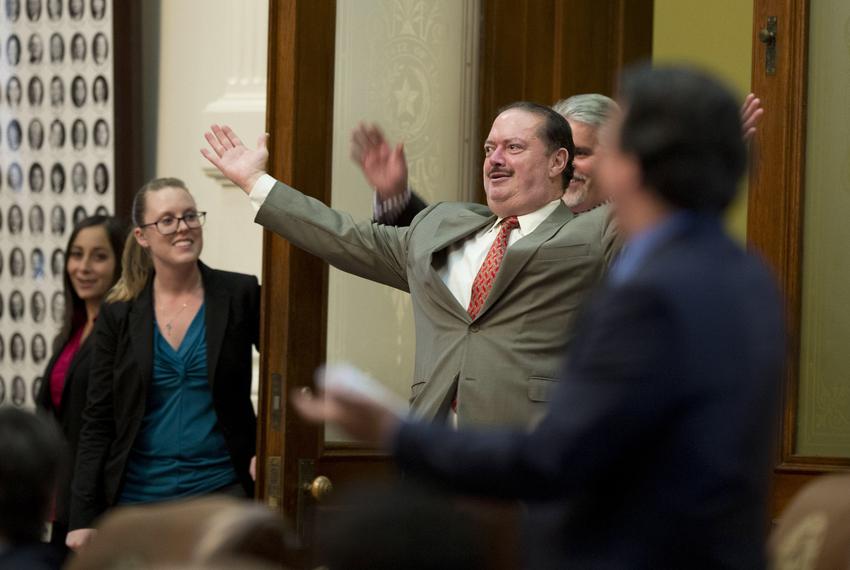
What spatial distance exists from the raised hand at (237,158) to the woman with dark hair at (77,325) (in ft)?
3.26

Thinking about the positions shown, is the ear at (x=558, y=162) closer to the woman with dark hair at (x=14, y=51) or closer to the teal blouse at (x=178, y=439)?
the teal blouse at (x=178, y=439)

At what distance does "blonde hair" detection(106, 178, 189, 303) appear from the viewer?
14.9 ft

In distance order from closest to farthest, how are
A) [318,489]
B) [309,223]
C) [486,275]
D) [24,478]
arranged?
[24,478] → [486,275] → [309,223] → [318,489]

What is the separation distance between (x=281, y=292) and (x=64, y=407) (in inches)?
43.2

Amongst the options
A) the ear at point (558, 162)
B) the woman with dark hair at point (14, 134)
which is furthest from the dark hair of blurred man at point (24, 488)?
the woman with dark hair at point (14, 134)

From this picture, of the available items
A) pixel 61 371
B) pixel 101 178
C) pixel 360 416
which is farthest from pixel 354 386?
pixel 101 178

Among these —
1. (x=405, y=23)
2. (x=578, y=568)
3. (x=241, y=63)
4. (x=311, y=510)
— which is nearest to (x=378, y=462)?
(x=311, y=510)

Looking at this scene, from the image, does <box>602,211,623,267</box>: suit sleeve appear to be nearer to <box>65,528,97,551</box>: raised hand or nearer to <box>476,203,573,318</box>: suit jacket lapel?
<box>476,203,573,318</box>: suit jacket lapel

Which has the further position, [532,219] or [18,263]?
[18,263]

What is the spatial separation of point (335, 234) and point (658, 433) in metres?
2.26

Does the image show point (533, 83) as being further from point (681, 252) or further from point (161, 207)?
point (681, 252)

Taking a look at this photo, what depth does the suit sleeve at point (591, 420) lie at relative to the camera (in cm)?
169

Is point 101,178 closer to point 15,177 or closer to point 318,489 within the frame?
point 15,177

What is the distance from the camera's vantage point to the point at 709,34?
6.32 m
